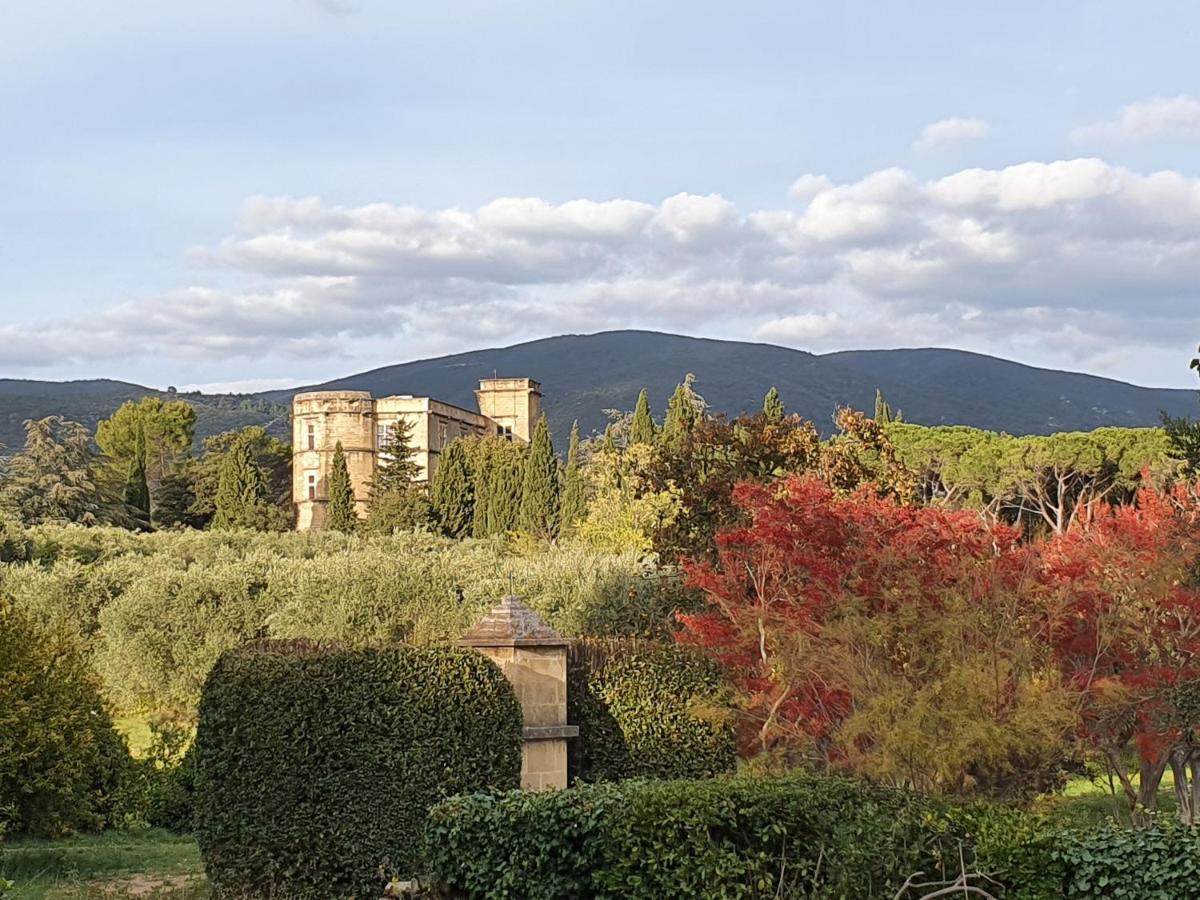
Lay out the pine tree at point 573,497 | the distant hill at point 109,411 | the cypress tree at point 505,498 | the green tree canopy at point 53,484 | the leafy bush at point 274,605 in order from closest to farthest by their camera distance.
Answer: the leafy bush at point 274,605
the pine tree at point 573,497
the green tree canopy at point 53,484
the cypress tree at point 505,498
the distant hill at point 109,411

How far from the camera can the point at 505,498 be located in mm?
55469

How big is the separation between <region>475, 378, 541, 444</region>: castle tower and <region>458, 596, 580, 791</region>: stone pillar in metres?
74.2

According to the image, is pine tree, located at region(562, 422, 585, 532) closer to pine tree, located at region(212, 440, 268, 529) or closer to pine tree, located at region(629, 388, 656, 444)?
pine tree, located at region(629, 388, 656, 444)

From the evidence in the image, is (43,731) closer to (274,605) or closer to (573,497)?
(274,605)

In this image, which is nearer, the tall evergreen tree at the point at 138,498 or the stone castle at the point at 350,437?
the tall evergreen tree at the point at 138,498

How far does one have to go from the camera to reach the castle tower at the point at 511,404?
8544 centimetres

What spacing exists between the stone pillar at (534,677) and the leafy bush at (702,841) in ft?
9.44

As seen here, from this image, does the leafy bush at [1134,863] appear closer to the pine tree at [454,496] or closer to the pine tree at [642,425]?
the pine tree at [642,425]

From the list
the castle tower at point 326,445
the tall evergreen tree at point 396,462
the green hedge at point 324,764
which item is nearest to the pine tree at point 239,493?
the tall evergreen tree at point 396,462

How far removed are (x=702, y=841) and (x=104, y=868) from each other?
21.8 feet

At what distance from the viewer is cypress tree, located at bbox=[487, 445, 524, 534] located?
54.9m

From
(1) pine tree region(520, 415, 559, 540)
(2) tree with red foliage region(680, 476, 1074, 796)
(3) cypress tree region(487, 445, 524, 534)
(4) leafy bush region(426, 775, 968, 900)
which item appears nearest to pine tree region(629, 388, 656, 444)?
(1) pine tree region(520, 415, 559, 540)

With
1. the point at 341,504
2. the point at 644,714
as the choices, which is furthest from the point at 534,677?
the point at 341,504

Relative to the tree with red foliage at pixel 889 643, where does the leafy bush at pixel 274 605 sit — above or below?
below
